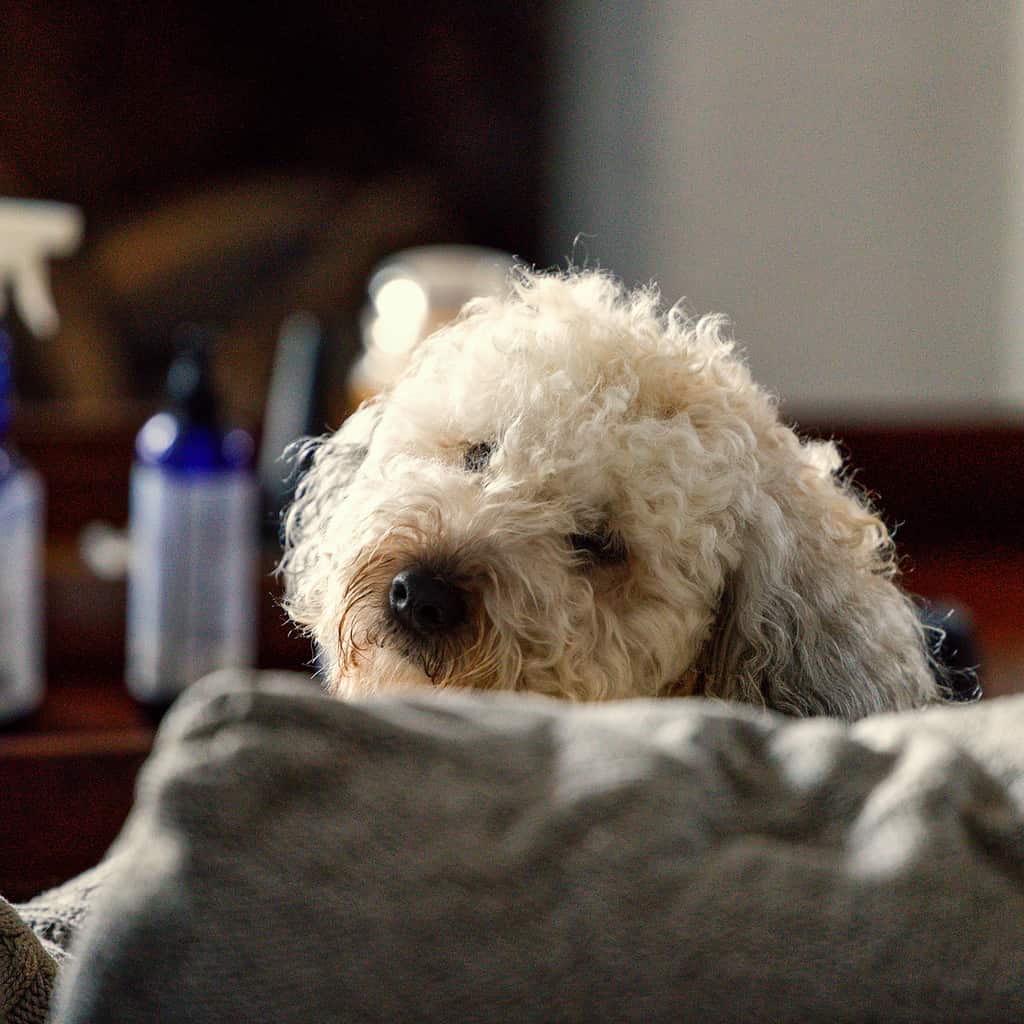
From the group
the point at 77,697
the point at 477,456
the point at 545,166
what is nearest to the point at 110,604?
the point at 77,697

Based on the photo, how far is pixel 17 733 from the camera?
1.37 metres

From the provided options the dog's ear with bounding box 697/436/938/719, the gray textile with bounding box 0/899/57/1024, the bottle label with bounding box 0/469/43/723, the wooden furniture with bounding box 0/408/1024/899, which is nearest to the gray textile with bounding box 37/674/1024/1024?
the gray textile with bounding box 0/899/57/1024

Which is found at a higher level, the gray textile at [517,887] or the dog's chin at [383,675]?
the gray textile at [517,887]

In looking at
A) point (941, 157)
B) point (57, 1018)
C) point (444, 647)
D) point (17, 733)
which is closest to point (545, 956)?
point (57, 1018)

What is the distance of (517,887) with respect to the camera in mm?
308

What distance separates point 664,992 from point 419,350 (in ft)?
2.53

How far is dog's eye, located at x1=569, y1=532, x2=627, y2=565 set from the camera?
88 cm

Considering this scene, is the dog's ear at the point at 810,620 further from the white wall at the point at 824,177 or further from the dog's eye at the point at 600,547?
the white wall at the point at 824,177

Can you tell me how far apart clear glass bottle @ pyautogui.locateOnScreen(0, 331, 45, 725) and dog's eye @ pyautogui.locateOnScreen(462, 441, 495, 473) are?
62 centimetres

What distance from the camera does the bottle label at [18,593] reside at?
1329 mm

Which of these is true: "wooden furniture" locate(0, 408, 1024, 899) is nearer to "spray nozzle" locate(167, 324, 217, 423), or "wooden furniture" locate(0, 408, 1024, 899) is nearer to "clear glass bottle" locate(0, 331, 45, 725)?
"clear glass bottle" locate(0, 331, 45, 725)

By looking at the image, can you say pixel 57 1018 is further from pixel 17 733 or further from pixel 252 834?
pixel 17 733

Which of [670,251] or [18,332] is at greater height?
[670,251]

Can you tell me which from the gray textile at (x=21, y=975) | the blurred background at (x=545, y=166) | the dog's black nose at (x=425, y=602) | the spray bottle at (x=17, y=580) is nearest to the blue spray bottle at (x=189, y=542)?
the spray bottle at (x=17, y=580)
